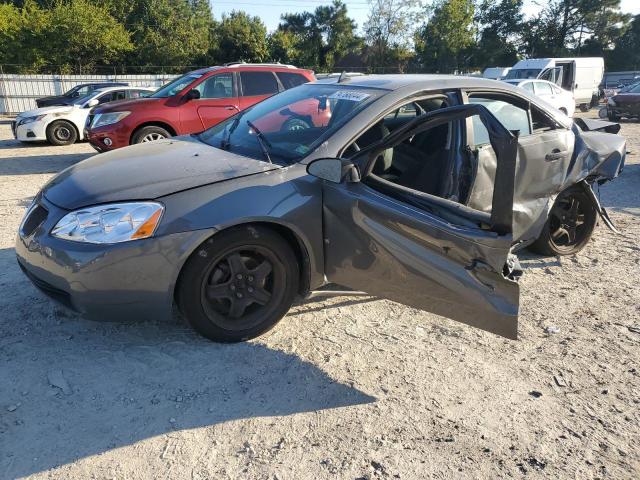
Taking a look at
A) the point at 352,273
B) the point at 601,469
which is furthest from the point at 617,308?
the point at 352,273

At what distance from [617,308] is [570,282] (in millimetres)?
510

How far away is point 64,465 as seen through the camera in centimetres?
230

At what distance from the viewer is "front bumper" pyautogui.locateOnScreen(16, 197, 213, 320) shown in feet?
9.24

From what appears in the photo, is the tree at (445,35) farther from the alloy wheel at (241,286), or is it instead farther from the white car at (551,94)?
the alloy wheel at (241,286)

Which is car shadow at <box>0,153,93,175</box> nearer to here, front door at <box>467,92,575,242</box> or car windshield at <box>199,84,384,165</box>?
car windshield at <box>199,84,384,165</box>

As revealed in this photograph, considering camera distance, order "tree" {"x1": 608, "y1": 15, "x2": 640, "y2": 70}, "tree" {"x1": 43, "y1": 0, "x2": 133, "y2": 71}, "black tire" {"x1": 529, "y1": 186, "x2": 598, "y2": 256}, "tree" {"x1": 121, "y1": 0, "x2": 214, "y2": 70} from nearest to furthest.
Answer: "black tire" {"x1": 529, "y1": 186, "x2": 598, "y2": 256}, "tree" {"x1": 43, "y1": 0, "x2": 133, "y2": 71}, "tree" {"x1": 121, "y1": 0, "x2": 214, "y2": 70}, "tree" {"x1": 608, "y1": 15, "x2": 640, "y2": 70}

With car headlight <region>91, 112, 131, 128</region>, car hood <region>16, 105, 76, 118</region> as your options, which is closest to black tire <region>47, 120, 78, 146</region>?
car hood <region>16, 105, 76, 118</region>

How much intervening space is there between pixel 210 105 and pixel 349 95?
6.31 meters

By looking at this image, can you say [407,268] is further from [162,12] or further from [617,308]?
[162,12]

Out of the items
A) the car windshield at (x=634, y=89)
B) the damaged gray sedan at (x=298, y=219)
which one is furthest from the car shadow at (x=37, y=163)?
the car windshield at (x=634, y=89)

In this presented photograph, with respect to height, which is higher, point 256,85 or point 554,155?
point 256,85

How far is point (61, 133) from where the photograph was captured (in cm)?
1278

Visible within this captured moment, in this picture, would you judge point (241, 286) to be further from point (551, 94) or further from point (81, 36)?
point (81, 36)

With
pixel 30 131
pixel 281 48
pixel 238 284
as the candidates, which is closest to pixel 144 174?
pixel 238 284
